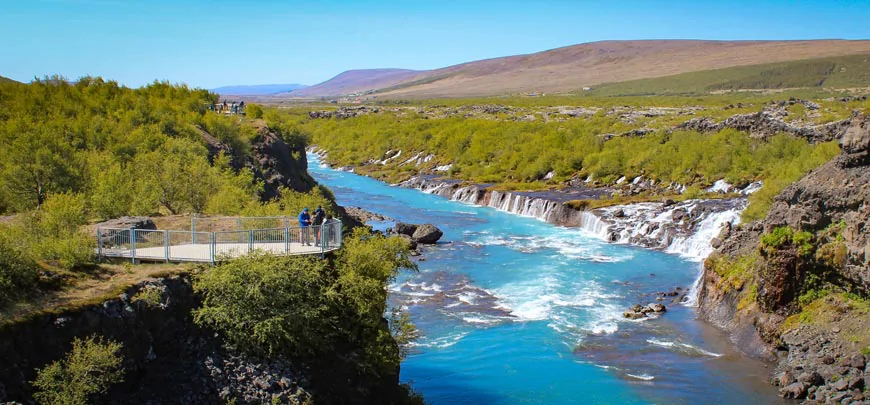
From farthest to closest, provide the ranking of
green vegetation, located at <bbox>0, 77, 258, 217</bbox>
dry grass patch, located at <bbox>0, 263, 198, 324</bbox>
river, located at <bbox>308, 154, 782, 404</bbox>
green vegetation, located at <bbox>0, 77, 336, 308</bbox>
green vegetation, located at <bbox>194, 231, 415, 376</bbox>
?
1. green vegetation, located at <bbox>0, 77, 258, 217</bbox>
2. river, located at <bbox>308, 154, 782, 404</bbox>
3. green vegetation, located at <bbox>0, 77, 336, 308</bbox>
4. green vegetation, located at <bbox>194, 231, 415, 376</bbox>
5. dry grass patch, located at <bbox>0, 263, 198, 324</bbox>

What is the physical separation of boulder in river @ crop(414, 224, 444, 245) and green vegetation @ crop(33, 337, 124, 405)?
34748mm

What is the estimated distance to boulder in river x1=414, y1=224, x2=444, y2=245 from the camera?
5078 cm

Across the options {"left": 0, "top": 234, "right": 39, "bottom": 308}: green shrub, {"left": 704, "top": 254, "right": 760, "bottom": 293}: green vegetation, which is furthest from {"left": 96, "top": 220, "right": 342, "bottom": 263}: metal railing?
{"left": 704, "top": 254, "right": 760, "bottom": 293}: green vegetation

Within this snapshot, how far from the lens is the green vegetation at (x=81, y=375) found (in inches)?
599

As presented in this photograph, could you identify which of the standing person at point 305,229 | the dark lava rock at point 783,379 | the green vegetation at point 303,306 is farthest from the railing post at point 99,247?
the dark lava rock at point 783,379

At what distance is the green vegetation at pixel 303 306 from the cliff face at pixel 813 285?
1459 centimetres

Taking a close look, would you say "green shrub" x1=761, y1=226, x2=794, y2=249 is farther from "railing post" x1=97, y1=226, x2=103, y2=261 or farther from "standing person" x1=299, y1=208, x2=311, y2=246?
"railing post" x1=97, y1=226, x2=103, y2=261

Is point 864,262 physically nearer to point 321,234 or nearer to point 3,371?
point 321,234

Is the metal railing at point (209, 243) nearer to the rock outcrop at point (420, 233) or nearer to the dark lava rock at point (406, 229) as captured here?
the rock outcrop at point (420, 233)

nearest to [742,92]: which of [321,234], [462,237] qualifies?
[462,237]

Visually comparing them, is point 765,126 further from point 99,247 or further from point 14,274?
point 14,274

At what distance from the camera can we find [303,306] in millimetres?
19375

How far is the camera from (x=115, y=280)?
19.0m

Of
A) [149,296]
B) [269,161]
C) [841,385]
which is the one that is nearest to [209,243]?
[149,296]
